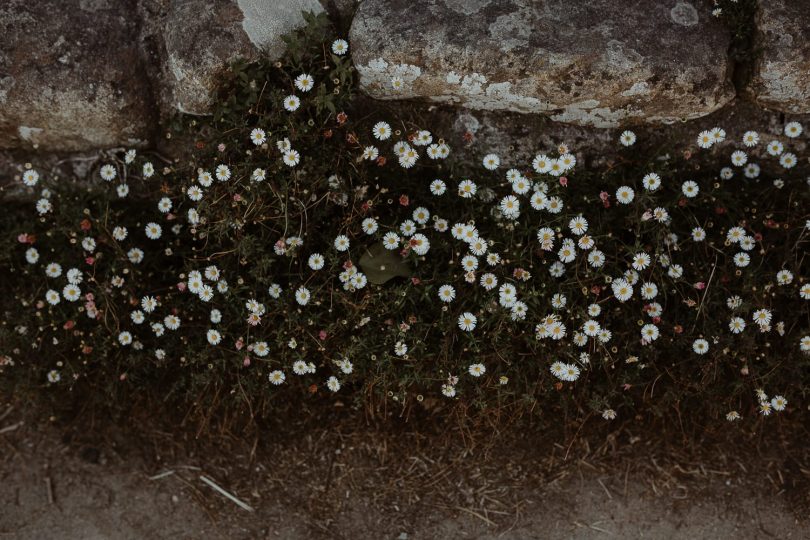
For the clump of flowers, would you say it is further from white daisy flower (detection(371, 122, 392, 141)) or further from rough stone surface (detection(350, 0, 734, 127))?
rough stone surface (detection(350, 0, 734, 127))

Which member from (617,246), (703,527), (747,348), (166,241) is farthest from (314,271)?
(703,527)

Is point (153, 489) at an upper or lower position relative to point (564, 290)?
lower

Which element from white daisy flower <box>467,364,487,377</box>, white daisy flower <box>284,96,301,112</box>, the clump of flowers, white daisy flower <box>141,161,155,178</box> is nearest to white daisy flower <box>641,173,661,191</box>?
the clump of flowers

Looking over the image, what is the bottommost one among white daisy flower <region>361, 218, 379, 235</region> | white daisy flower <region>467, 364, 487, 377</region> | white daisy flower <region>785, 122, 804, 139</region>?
white daisy flower <region>467, 364, 487, 377</region>

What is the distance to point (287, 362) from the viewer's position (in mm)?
3148

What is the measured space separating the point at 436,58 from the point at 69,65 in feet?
5.51

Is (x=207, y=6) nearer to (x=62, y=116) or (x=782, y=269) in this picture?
(x=62, y=116)

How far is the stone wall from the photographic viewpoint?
2.82m

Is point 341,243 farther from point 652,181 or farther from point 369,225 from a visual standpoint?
point 652,181

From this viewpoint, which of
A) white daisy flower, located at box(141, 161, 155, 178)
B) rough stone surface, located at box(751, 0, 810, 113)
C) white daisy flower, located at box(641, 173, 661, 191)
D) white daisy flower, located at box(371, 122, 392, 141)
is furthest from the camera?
white daisy flower, located at box(141, 161, 155, 178)

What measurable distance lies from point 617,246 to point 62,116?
8.63 ft

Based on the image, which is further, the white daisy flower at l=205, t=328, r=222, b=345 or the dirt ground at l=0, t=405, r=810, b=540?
the dirt ground at l=0, t=405, r=810, b=540

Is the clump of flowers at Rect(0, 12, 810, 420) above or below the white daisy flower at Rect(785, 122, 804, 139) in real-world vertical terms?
below

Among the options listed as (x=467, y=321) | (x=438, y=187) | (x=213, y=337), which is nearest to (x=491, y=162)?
(x=438, y=187)
